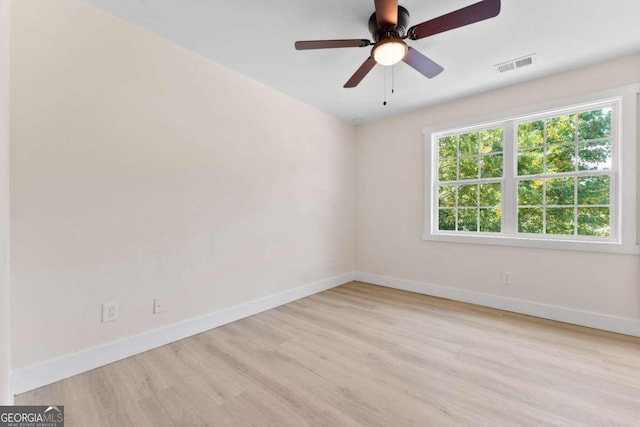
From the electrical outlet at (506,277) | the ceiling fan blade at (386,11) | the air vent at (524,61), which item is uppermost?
the air vent at (524,61)

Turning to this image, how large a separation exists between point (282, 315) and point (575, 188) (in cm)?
340

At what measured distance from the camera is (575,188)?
2783mm

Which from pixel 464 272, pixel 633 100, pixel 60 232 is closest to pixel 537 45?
pixel 633 100

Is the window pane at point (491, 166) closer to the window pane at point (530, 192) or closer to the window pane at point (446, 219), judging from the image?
the window pane at point (530, 192)

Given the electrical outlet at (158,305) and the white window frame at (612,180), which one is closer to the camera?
the electrical outlet at (158,305)

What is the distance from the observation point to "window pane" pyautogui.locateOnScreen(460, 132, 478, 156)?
3412 millimetres

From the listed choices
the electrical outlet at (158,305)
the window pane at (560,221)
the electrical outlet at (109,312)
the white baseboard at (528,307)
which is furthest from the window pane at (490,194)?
the electrical outlet at (109,312)

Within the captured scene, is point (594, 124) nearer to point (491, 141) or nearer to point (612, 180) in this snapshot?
point (612, 180)

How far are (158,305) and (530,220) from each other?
3928mm

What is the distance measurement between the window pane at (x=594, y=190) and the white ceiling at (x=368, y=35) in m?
1.14

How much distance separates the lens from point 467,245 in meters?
3.35

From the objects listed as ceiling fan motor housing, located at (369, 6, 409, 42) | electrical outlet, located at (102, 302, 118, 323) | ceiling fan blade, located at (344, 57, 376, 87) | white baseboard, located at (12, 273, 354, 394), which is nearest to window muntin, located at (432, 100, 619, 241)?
ceiling fan blade, located at (344, 57, 376, 87)

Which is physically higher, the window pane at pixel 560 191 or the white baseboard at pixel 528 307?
the window pane at pixel 560 191

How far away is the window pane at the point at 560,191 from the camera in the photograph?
2.82m
